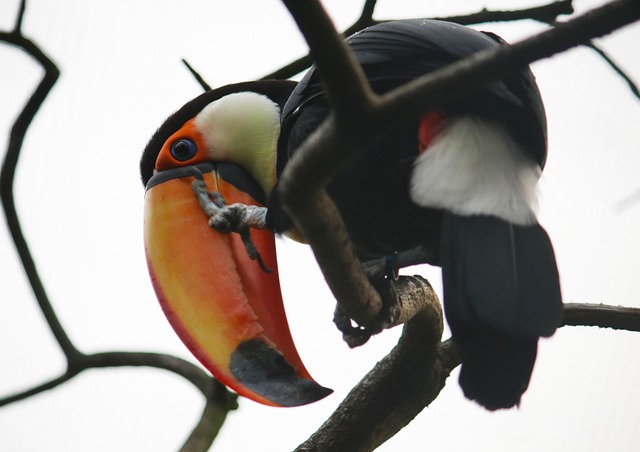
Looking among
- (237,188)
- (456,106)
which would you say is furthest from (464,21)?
(237,188)

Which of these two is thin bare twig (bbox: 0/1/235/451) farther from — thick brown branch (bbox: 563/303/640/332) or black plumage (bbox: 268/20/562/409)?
thick brown branch (bbox: 563/303/640/332)

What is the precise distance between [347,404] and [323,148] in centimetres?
159

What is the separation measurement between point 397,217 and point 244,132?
3.56 ft

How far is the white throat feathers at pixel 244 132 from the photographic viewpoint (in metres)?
3.84

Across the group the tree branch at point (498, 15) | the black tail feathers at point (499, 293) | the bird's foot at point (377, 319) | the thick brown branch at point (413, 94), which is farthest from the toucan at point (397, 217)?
the thick brown branch at point (413, 94)

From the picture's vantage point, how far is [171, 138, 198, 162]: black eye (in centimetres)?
377

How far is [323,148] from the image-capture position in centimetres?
175

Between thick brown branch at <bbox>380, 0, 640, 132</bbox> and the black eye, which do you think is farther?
the black eye

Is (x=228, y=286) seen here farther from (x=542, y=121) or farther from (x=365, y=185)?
(x=542, y=121)

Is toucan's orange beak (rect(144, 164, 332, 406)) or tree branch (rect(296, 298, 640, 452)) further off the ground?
toucan's orange beak (rect(144, 164, 332, 406))

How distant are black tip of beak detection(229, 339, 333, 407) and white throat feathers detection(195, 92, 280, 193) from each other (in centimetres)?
91

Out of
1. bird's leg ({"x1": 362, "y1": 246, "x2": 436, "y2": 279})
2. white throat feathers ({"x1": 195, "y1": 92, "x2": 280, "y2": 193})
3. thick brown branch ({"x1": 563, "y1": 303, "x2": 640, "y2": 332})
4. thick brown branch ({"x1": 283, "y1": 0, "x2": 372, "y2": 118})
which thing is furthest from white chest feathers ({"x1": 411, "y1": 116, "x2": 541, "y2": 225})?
white throat feathers ({"x1": 195, "y1": 92, "x2": 280, "y2": 193})

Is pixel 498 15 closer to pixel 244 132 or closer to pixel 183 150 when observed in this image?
pixel 244 132

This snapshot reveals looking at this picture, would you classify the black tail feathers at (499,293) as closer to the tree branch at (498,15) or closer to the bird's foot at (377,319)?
Answer: the bird's foot at (377,319)
